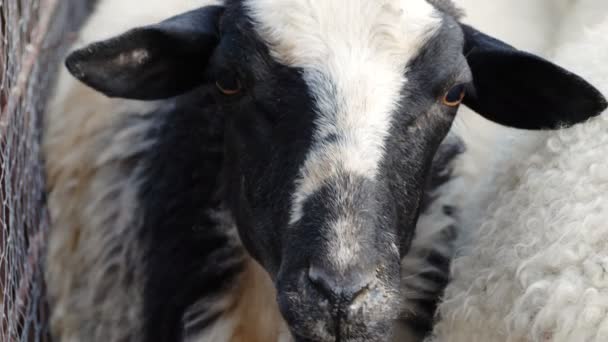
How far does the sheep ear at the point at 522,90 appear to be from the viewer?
2410 millimetres

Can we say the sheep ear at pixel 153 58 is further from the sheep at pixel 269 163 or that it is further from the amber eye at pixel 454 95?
the amber eye at pixel 454 95

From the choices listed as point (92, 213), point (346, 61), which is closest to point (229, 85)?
point (346, 61)

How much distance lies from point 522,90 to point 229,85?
883 mm

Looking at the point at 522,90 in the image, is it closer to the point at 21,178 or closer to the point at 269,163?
the point at 269,163

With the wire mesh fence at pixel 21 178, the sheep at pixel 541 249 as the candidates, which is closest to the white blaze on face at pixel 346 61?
the sheep at pixel 541 249

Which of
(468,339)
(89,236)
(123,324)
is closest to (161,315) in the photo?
(123,324)

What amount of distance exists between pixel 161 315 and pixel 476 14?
174 centimetres

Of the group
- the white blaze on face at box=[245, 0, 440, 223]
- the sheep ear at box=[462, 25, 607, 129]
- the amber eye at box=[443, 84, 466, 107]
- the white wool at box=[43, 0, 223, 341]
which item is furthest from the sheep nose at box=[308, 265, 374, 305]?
the white wool at box=[43, 0, 223, 341]

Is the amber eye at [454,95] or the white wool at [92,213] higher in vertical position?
the amber eye at [454,95]

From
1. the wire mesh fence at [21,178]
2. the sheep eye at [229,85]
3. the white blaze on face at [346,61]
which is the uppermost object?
the white blaze on face at [346,61]

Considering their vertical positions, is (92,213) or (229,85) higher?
(229,85)

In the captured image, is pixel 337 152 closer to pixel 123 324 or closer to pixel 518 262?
pixel 518 262

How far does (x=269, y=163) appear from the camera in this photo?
7.23 feet

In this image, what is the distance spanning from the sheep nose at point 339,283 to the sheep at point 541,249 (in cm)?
42
